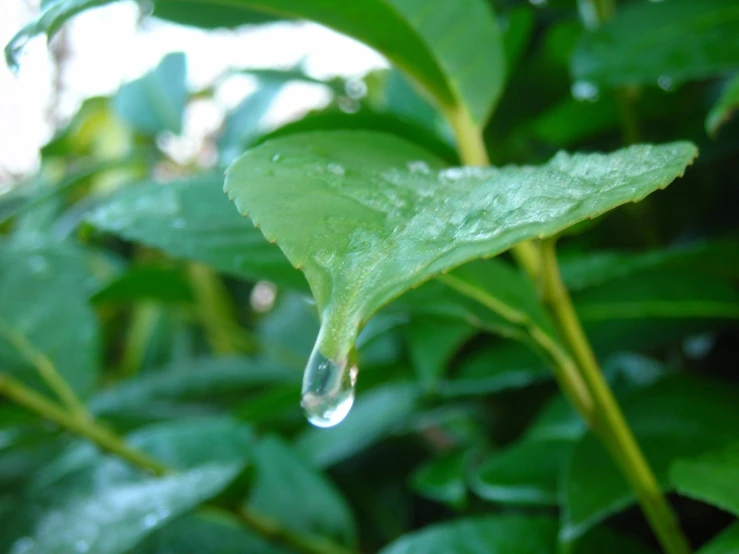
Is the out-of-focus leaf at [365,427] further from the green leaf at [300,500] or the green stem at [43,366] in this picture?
the green stem at [43,366]

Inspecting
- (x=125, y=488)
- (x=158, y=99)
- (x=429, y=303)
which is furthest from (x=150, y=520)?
(x=158, y=99)

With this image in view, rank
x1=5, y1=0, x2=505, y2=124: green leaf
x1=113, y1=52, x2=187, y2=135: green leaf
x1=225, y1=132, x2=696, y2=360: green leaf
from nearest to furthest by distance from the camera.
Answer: x1=225, y1=132, x2=696, y2=360: green leaf → x1=5, y1=0, x2=505, y2=124: green leaf → x1=113, y1=52, x2=187, y2=135: green leaf

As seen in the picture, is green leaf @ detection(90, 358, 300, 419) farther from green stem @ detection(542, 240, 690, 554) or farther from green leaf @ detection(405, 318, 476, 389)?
green stem @ detection(542, 240, 690, 554)

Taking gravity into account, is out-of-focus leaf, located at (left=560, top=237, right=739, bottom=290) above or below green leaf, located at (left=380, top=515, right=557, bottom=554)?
above

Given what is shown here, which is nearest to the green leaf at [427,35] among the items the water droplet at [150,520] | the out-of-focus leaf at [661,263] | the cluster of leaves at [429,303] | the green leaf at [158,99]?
the cluster of leaves at [429,303]

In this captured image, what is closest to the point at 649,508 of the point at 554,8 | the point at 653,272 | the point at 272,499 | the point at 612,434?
the point at 612,434

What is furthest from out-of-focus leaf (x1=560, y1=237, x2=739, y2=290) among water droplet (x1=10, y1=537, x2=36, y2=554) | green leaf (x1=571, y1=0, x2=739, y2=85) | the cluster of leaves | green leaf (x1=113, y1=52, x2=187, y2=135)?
green leaf (x1=113, y1=52, x2=187, y2=135)

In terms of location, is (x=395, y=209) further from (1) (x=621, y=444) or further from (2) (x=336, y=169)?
(1) (x=621, y=444)

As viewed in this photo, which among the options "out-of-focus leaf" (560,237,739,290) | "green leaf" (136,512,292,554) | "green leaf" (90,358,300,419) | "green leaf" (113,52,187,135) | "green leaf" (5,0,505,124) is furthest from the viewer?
"green leaf" (113,52,187,135)

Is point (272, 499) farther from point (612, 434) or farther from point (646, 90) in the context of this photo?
point (646, 90)
